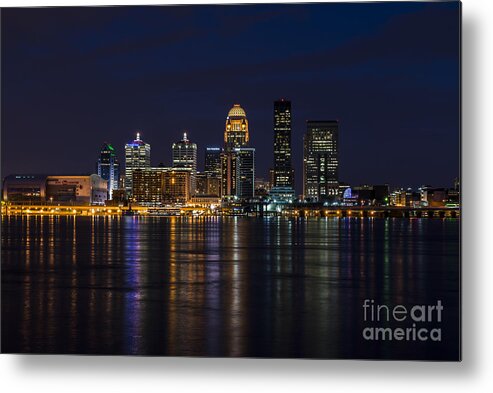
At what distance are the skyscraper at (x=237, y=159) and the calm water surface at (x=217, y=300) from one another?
8.28 feet

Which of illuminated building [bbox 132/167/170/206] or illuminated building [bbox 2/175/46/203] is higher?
illuminated building [bbox 132/167/170/206]

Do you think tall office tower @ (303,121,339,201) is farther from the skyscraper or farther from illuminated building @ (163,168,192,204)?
illuminated building @ (163,168,192,204)

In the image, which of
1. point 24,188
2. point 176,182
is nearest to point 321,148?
point 24,188

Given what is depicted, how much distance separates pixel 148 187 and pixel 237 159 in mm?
42381

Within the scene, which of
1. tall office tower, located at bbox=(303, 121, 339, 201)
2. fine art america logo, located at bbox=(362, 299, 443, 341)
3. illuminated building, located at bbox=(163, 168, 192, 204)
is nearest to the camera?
fine art america logo, located at bbox=(362, 299, 443, 341)

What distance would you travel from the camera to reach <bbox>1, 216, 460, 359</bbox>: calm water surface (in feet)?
21.7

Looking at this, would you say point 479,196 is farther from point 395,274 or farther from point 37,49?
point 395,274

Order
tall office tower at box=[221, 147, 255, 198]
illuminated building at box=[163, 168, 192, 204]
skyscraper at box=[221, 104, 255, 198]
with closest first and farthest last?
skyscraper at box=[221, 104, 255, 198] < tall office tower at box=[221, 147, 255, 198] < illuminated building at box=[163, 168, 192, 204]

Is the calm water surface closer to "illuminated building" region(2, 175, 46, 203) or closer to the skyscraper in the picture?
"illuminated building" region(2, 175, 46, 203)

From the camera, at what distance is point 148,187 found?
68.6 m

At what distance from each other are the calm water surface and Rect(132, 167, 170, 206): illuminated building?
50970mm

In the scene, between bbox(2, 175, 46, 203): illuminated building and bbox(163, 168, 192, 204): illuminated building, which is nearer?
bbox(2, 175, 46, 203): illuminated building

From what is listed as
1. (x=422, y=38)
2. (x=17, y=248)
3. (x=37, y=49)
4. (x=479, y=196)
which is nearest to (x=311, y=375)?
(x=479, y=196)

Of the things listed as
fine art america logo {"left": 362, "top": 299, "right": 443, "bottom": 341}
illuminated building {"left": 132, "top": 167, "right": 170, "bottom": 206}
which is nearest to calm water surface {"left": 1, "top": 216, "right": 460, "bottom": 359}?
fine art america logo {"left": 362, "top": 299, "right": 443, "bottom": 341}
